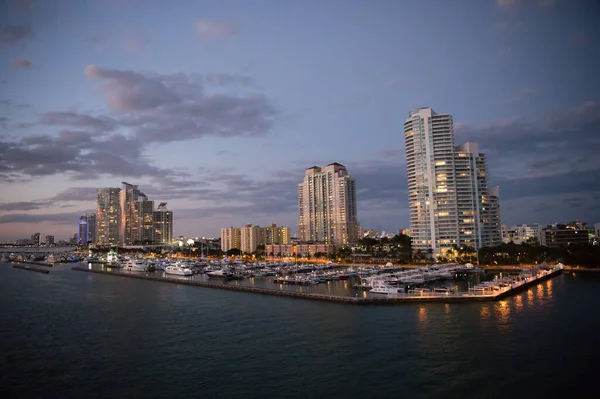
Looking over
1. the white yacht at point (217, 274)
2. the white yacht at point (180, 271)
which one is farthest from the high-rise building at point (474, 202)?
the white yacht at point (180, 271)

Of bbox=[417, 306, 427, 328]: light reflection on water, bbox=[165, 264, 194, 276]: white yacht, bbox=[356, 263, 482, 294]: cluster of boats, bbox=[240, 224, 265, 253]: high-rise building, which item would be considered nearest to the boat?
bbox=[165, 264, 194, 276]: white yacht

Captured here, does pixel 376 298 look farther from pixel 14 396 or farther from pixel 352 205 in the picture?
pixel 352 205

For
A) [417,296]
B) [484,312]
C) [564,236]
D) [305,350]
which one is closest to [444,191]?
[564,236]

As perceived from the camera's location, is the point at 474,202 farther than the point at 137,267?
Yes

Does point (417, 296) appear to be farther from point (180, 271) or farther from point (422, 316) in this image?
point (180, 271)

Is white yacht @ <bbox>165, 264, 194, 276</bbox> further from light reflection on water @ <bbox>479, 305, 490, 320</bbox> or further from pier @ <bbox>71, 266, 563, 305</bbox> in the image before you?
light reflection on water @ <bbox>479, 305, 490, 320</bbox>
